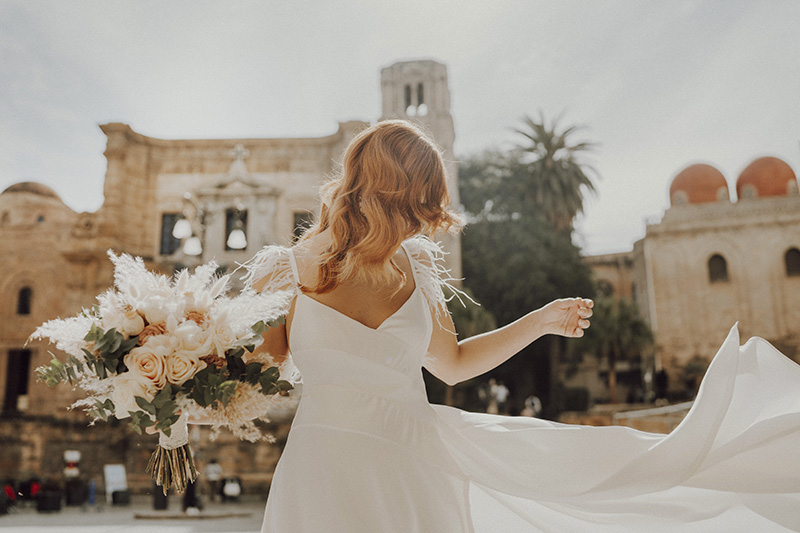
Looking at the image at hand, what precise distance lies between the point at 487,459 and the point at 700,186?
117 feet

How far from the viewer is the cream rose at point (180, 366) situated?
1829 mm

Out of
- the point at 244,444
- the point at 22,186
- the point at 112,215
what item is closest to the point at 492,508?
the point at 244,444

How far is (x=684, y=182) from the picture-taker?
34281 millimetres

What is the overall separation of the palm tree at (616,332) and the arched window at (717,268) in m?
7.89

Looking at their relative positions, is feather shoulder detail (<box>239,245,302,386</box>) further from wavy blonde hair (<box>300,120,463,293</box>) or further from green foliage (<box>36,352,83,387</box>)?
green foliage (<box>36,352,83,387</box>)

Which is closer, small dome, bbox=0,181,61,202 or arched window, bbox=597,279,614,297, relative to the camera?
small dome, bbox=0,181,61,202

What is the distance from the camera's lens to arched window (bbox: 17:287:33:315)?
28.6m

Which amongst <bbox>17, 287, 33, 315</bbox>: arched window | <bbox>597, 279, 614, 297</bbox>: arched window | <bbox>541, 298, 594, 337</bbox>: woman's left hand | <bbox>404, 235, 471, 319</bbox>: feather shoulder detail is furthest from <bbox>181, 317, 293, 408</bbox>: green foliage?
<bbox>597, 279, 614, 297</bbox>: arched window

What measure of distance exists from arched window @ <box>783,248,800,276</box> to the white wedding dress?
36.0 m

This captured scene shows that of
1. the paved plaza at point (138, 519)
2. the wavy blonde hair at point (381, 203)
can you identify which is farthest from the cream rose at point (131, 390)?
the paved plaza at point (138, 519)

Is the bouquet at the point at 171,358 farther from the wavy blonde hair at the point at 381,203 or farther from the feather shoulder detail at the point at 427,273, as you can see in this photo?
the feather shoulder detail at the point at 427,273

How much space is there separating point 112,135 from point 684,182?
28.4 metres

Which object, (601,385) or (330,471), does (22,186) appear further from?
(330,471)

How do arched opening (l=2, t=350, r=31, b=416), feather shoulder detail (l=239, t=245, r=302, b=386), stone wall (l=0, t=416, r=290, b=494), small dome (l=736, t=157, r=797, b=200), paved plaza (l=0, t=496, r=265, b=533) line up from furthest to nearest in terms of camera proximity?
small dome (l=736, t=157, r=797, b=200), arched opening (l=2, t=350, r=31, b=416), stone wall (l=0, t=416, r=290, b=494), paved plaza (l=0, t=496, r=265, b=533), feather shoulder detail (l=239, t=245, r=302, b=386)
